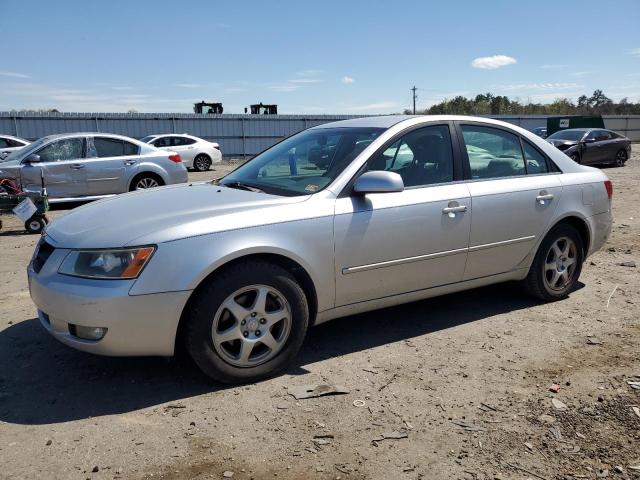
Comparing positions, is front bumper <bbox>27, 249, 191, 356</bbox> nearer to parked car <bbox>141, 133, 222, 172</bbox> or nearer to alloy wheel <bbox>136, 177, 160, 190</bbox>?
alloy wheel <bbox>136, 177, 160, 190</bbox>

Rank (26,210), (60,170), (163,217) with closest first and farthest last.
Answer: (163,217), (26,210), (60,170)

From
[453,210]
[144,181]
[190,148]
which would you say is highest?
[190,148]

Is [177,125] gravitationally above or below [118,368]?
above

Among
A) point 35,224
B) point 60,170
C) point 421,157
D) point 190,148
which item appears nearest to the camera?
point 421,157

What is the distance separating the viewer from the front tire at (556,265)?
491cm

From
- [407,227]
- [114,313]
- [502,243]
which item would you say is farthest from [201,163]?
[114,313]

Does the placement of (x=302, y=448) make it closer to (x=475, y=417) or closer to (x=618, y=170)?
(x=475, y=417)

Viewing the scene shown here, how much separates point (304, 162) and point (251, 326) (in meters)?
1.50

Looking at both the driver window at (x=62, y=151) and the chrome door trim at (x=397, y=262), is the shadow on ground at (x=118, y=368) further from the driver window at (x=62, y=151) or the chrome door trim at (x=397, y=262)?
the driver window at (x=62, y=151)

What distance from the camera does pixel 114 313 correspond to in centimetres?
309

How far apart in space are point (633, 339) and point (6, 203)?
8.48 meters

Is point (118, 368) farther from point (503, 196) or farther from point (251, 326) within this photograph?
point (503, 196)

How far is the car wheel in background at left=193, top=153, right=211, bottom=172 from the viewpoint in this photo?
2216cm

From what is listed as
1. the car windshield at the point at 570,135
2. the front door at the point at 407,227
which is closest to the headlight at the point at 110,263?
the front door at the point at 407,227
